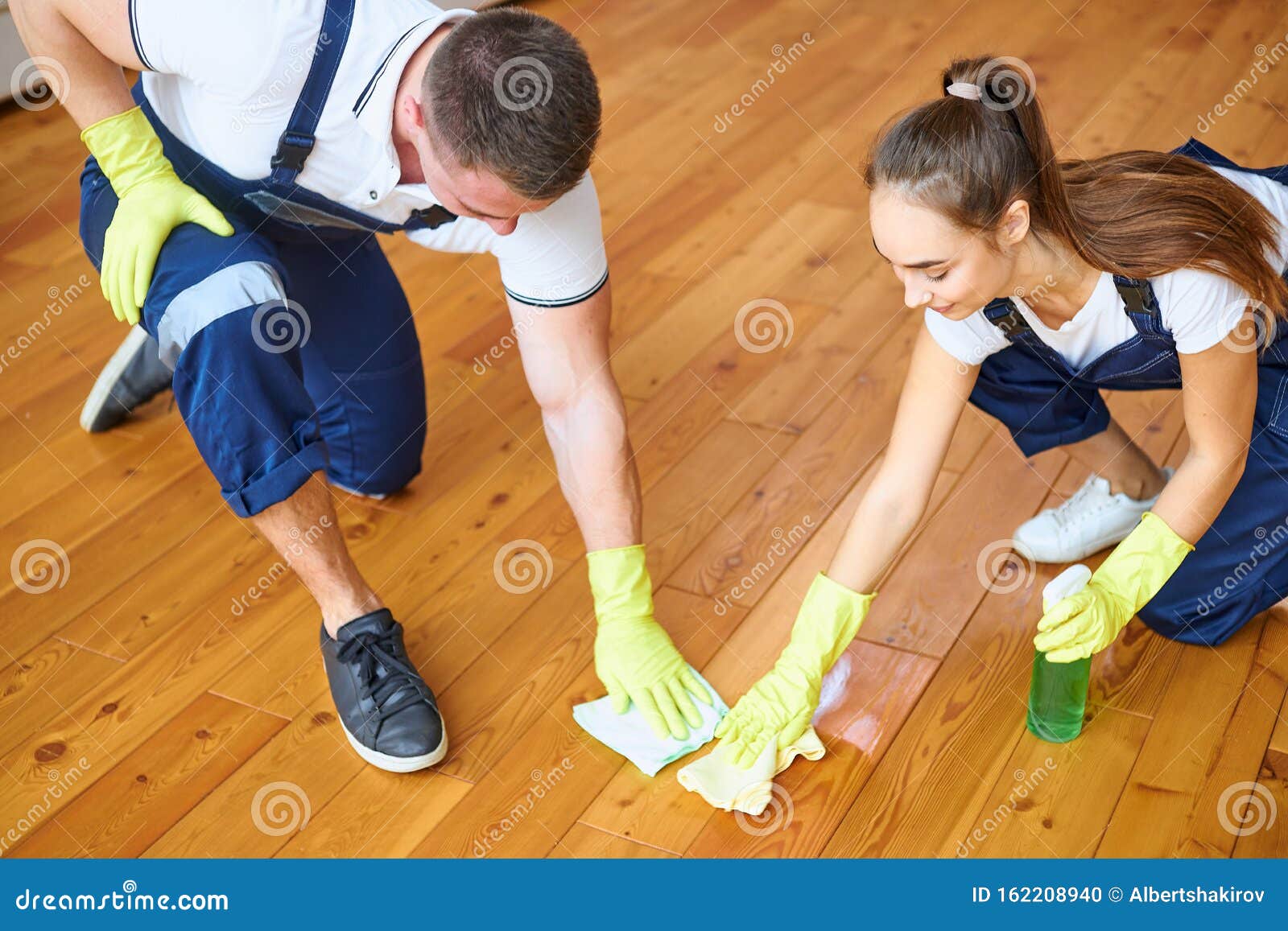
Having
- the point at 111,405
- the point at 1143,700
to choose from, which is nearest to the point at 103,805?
the point at 111,405

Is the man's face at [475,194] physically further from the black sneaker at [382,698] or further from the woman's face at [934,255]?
the black sneaker at [382,698]

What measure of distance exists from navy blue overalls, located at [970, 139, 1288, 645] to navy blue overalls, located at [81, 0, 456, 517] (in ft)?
2.57

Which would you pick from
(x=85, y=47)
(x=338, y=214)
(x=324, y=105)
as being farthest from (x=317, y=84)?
(x=85, y=47)

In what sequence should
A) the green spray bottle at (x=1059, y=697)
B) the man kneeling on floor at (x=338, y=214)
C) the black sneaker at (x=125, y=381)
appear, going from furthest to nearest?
the black sneaker at (x=125, y=381), the green spray bottle at (x=1059, y=697), the man kneeling on floor at (x=338, y=214)

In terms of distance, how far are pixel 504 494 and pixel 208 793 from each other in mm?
673

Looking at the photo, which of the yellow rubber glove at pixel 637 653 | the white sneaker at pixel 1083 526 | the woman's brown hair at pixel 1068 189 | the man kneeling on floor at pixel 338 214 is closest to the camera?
the woman's brown hair at pixel 1068 189

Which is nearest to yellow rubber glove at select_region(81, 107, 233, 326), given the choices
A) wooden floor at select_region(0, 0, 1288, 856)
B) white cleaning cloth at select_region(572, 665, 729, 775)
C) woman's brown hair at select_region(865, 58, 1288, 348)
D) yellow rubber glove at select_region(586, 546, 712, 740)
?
wooden floor at select_region(0, 0, 1288, 856)

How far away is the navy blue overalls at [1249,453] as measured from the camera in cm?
151

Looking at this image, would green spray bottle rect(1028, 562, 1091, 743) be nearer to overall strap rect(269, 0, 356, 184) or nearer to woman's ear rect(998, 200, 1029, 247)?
woman's ear rect(998, 200, 1029, 247)

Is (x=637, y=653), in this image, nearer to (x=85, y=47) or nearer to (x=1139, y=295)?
(x=1139, y=295)

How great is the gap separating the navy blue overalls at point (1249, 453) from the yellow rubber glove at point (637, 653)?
549 millimetres

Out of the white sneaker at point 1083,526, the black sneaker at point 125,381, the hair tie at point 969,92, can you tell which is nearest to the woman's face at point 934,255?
the hair tie at point 969,92

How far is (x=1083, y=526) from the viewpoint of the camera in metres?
1.76

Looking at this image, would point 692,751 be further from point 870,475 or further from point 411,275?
point 411,275
